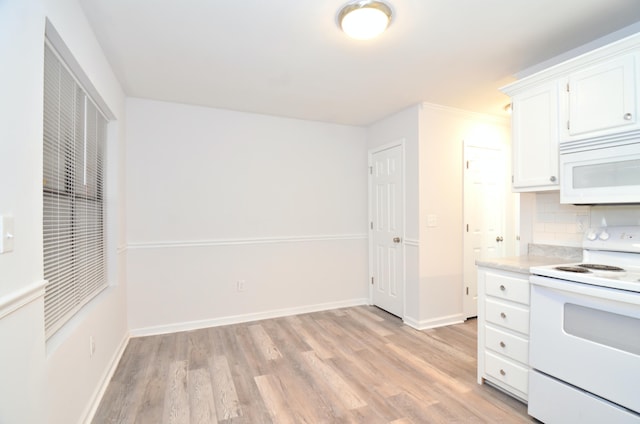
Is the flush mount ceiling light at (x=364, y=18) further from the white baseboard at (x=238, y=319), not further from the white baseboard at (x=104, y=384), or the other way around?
the white baseboard at (x=238, y=319)

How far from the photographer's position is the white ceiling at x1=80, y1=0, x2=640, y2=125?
5.94 feet

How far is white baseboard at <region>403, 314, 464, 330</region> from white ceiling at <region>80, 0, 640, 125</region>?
2405 millimetres

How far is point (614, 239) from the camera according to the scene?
1.91 meters

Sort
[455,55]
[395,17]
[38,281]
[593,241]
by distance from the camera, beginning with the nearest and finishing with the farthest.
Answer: [38,281] < [395,17] < [593,241] < [455,55]

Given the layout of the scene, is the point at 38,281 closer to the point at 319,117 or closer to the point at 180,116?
the point at 180,116

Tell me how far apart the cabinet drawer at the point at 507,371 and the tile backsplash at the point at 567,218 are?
38.2 inches

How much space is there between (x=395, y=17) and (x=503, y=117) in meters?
2.61

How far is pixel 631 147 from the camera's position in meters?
1.68

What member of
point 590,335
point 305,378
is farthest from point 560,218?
point 305,378

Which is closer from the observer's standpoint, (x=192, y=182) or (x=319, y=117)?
(x=192, y=182)

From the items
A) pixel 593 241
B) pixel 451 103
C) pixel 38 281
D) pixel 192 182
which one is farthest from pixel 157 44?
pixel 593 241

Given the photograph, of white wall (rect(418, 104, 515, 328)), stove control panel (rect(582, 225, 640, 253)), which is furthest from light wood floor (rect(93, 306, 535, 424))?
stove control panel (rect(582, 225, 640, 253))

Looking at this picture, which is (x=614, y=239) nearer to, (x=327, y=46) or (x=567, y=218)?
(x=567, y=218)

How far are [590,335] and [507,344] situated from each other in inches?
20.9
